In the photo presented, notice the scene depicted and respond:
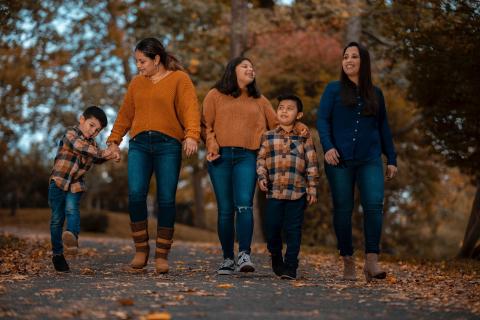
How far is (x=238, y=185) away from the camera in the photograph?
7.76m

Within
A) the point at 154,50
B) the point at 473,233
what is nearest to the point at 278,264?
the point at 154,50

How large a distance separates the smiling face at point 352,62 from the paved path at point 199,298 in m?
1.98

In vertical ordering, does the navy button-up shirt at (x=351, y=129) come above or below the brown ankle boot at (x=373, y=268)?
above

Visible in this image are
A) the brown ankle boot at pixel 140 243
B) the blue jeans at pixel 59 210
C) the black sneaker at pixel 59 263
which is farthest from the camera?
the black sneaker at pixel 59 263

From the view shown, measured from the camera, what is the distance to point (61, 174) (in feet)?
27.1

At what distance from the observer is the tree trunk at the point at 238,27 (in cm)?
1906

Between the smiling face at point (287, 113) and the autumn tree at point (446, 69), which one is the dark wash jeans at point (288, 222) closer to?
the smiling face at point (287, 113)

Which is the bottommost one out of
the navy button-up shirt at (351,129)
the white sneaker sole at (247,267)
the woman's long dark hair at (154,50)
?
the white sneaker sole at (247,267)

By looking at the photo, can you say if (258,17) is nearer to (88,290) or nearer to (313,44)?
(313,44)

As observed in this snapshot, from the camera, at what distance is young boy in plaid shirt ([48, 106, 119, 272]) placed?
8.23m

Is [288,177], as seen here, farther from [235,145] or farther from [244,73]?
[244,73]

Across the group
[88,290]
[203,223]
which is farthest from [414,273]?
[203,223]

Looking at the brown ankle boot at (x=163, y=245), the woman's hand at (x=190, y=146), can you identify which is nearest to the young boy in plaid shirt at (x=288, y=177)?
the woman's hand at (x=190, y=146)

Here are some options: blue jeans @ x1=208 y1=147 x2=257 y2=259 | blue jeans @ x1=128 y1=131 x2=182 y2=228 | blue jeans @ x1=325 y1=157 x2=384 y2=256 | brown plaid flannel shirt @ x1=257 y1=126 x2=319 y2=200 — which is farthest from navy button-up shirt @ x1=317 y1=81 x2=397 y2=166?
blue jeans @ x1=128 y1=131 x2=182 y2=228
